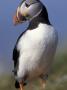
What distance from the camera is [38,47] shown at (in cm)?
339

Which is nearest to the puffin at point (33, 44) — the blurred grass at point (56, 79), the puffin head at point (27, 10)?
the puffin head at point (27, 10)

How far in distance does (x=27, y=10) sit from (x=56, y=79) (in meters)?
2.52

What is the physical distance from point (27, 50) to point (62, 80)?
235cm

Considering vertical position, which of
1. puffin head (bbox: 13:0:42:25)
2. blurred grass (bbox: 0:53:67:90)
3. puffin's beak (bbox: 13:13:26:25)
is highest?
puffin head (bbox: 13:0:42:25)

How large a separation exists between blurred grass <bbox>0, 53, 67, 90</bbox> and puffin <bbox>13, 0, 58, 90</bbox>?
1485 mm

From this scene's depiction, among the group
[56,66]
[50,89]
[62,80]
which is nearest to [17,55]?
[50,89]

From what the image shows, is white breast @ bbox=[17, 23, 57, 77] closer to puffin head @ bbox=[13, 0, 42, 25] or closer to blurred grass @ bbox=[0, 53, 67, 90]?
puffin head @ bbox=[13, 0, 42, 25]

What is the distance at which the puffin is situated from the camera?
3387 millimetres

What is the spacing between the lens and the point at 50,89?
522cm

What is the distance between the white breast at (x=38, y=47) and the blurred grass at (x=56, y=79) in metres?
1.57

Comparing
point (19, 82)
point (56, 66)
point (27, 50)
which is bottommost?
point (56, 66)

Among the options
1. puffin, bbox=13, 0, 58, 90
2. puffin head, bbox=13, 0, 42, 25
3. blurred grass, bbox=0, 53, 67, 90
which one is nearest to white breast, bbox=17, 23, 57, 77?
puffin, bbox=13, 0, 58, 90

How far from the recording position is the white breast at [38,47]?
3379 millimetres

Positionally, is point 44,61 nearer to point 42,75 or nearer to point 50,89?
point 42,75
